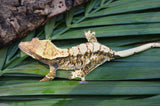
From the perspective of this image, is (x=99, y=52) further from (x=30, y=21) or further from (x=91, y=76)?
(x=30, y=21)

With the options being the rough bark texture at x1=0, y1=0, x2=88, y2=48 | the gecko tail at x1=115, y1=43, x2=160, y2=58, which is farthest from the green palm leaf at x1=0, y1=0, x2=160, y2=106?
the rough bark texture at x1=0, y1=0, x2=88, y2=48

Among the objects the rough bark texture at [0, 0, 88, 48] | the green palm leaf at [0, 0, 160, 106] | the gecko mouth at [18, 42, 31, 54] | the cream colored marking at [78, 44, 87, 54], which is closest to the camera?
the green palm leaf at [0, 0, 160, 106]

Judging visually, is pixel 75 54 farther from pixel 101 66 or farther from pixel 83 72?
pixel 101 66

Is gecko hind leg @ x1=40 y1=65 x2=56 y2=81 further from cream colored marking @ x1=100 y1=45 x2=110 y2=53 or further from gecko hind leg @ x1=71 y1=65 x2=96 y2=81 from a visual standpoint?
cream colored marking @ x1=100 y1=45 x2=110 y2=53

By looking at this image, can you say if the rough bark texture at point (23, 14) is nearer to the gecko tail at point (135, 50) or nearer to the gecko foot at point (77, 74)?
the gecko foot at point (77, 74)

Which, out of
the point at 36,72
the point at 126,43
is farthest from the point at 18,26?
the point at 126,43

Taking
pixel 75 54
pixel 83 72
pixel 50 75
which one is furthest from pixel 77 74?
pixel 50 75
